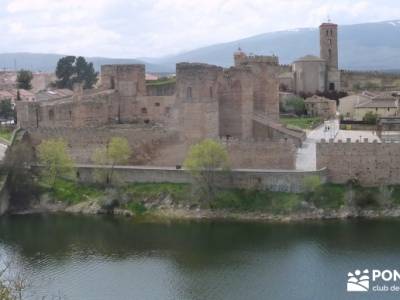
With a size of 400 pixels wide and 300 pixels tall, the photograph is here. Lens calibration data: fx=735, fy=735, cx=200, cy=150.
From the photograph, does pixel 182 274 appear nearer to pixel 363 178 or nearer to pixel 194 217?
pixel 194 217

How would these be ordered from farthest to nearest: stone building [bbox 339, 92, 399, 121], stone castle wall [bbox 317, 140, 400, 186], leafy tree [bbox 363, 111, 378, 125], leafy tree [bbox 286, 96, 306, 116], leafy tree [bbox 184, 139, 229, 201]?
leafy tree [bbox 286, 96, 306, 116], stone building [bbox 339, 92, 399, 121], leafy tree [bbox 363, 111, 378, 125], leafy tree [bbox 184, 139, 229, 201], stone castle wall [bbox 317, 140, 400, 186]

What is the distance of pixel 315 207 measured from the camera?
27.9m

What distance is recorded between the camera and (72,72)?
188 feet

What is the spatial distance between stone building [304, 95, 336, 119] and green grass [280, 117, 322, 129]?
7.25ft

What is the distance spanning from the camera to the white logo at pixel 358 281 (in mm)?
20531

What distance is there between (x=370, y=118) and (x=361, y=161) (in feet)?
43.6

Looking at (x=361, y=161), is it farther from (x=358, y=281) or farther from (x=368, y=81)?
(x=368, y=81)

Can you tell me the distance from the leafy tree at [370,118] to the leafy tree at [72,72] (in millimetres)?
23283

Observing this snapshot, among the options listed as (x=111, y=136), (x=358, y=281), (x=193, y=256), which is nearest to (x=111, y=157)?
(x=111, y=136)


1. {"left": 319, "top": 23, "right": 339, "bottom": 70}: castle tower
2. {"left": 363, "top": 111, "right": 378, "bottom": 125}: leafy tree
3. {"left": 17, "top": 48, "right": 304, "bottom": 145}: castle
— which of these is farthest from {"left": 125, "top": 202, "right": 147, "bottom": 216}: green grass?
{"left": 319, "top": 23, "right": 339, "bottom": 70}: castle tower

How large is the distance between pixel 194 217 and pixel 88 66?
31797 millimetres

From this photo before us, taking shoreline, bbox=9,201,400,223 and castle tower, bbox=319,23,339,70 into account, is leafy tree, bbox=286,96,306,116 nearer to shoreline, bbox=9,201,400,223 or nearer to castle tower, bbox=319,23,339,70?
castle tower, bbox=319,23,339,70

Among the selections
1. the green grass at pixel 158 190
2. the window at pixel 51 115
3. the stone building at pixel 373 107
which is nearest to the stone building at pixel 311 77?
the stone building at pixel 373 107

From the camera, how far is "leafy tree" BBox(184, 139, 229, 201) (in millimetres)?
29086
